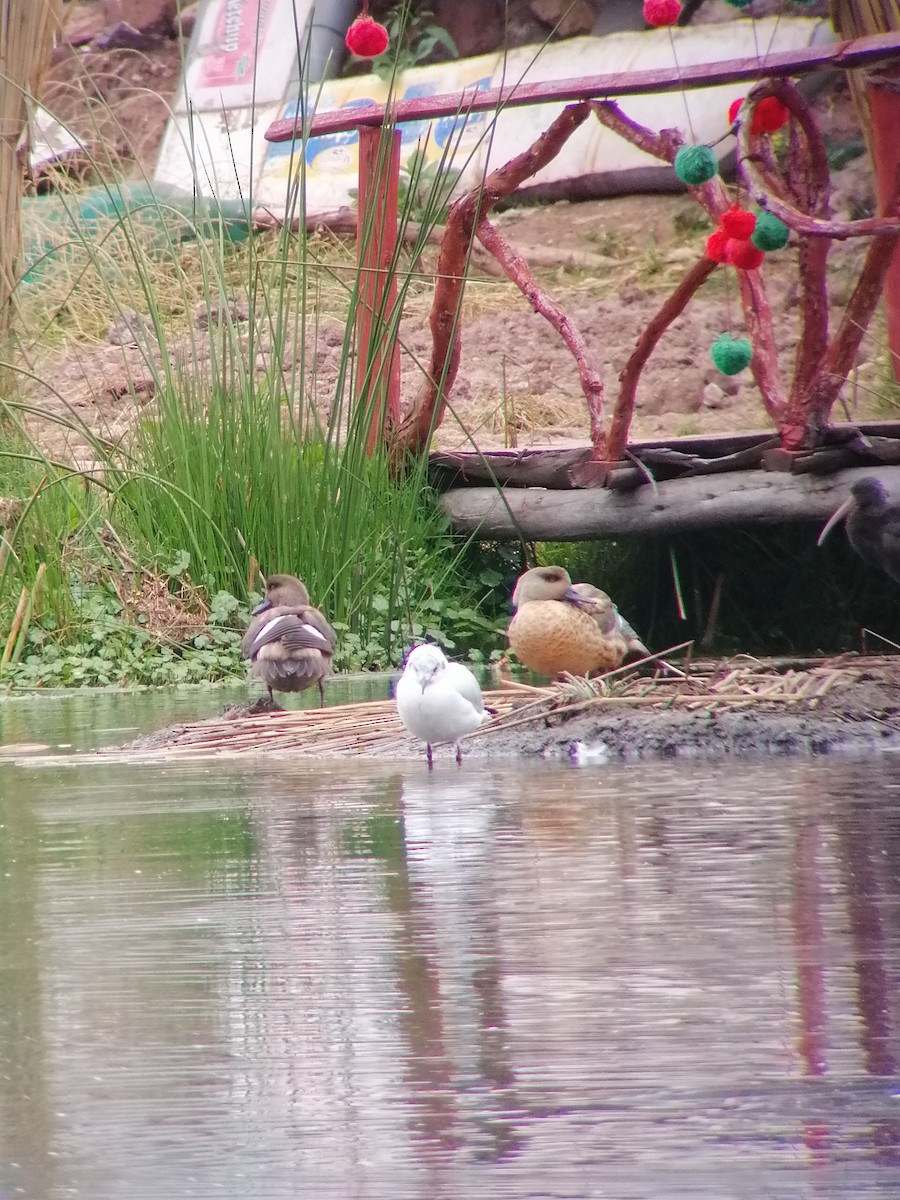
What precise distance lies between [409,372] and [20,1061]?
31.6ft

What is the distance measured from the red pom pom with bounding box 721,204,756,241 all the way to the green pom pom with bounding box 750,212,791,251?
0.12 feet

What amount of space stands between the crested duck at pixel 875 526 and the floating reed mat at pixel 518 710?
0.57 m

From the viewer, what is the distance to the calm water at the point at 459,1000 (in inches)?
50.5

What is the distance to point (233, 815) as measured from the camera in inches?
118

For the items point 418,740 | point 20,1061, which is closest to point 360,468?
point 418,740

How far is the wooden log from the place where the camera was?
583 cm

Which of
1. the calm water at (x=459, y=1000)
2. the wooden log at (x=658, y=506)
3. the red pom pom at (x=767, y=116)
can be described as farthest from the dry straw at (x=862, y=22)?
the calm water at (x=459, y=1000)

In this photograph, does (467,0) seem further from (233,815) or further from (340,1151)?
(340,1151)

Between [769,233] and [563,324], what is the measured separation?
124 centimetres

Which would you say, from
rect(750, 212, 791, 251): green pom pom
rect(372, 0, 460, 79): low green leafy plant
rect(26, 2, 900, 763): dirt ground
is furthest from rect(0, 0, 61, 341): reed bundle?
rect(372, 0, 460, 79): low green leafy plant

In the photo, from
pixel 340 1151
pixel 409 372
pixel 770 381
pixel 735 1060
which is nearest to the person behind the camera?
pixel 340 1151

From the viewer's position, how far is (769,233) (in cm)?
519

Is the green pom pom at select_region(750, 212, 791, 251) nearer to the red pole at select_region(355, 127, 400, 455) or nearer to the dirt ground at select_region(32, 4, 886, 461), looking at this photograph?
the red pole at select_region(355, 127, 400, 455)

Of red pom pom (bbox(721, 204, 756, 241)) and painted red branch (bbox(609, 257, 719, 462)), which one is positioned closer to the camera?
red pom pom (bbox(721, 204, 756, 241))
